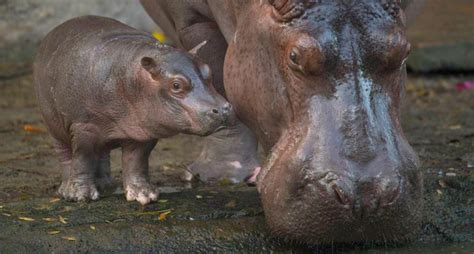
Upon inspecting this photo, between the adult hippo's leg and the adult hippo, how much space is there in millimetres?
1155

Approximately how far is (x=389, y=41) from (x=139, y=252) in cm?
108

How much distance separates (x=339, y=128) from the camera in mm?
3295

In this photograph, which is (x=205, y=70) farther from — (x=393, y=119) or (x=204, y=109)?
(x=393, y=119)

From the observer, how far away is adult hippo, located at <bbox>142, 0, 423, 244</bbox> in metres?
3.25

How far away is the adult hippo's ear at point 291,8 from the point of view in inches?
135

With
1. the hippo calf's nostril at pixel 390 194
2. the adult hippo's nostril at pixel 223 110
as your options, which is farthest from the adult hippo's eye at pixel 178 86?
the hippo calf's nostril at pixel 390 194

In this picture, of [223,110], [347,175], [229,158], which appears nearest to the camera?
[347,175]

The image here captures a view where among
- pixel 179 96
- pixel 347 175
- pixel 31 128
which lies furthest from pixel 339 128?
pixel 31 128

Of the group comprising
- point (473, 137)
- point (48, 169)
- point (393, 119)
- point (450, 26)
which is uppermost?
point (393, 119)

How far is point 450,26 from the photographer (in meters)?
9.15

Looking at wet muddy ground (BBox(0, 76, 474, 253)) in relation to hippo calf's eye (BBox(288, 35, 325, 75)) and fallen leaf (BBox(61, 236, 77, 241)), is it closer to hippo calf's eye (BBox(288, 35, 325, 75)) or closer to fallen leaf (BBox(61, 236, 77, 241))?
fallen leaf (BBox(61, 236, 77, 241))

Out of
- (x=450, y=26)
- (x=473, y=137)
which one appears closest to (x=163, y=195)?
(x=473, y=137)

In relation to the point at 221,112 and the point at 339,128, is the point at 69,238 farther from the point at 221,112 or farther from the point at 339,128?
the point at 339,128

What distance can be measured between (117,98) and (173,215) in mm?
506
